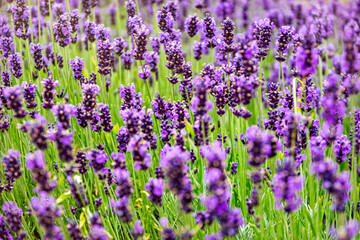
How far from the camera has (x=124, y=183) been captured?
6.12 ft

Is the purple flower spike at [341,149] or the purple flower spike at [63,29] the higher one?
the purple flower spike at [63,29]

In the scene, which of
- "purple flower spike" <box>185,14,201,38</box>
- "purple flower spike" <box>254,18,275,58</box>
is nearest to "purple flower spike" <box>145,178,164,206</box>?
"purple flower spike" <box>254,18,275,58</box>

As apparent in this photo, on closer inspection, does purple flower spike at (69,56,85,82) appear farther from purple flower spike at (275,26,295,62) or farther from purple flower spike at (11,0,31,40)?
purple flower spike at (275,26,295,62)

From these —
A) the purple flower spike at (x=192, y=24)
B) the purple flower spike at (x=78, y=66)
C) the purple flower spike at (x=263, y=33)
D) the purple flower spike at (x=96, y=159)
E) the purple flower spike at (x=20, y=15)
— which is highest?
the purple flower spike at (x=20, y=15)

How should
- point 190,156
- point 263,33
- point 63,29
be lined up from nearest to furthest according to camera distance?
point 190,156, point 263,33, point 63,29

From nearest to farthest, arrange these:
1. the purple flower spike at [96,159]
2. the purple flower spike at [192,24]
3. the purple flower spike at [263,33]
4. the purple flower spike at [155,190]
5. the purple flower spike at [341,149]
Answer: the purple flower spike at [155,190], the purple flower spike at [96,159], the purple flower spike at [341,149], the purple flower spike at [263,33], the purple flower spike at [192,24]

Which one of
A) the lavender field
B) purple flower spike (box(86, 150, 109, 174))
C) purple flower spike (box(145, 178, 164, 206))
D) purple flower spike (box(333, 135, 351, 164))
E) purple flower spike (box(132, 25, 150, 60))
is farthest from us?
purple flower spike (box(132, 25, 150, 60))

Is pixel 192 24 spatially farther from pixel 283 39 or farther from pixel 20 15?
pixel 20 15

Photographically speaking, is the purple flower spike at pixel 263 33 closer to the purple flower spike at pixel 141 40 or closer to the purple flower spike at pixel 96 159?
the purple flower spike at pixel 141 40

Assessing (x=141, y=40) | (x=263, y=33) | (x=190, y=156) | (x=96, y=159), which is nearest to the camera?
(x=96, y=159)

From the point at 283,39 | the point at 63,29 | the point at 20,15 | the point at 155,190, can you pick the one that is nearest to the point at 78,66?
the point at 63,29

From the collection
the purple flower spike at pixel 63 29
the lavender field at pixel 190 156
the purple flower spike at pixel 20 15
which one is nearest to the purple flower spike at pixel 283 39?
the lavender field at pixel 190 156

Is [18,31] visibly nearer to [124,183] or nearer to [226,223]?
[124,183]

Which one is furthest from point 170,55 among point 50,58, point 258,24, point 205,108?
point 50,58
